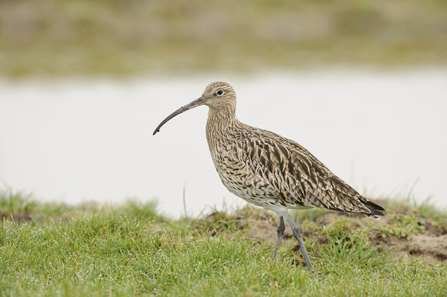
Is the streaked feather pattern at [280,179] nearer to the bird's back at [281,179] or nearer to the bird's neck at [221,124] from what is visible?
the bird's back at [281,179]

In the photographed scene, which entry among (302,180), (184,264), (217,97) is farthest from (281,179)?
(184,264)

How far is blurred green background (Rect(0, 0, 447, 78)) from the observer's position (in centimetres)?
1823

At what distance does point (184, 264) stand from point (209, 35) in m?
18.2

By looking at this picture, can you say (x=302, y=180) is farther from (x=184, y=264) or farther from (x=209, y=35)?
(x=209, y=35)

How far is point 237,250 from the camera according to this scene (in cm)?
472

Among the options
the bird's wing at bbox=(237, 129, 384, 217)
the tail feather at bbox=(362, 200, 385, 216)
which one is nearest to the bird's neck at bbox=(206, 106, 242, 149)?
the bird's wing at bbox=(237, 129, 384, 217)

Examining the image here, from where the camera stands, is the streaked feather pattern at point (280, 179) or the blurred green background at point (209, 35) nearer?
the streaked feather pattern at point (280, 179)

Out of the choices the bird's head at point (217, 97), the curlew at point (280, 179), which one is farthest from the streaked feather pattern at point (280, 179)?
the bird's head at point (217, 97)

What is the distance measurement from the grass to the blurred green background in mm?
12460

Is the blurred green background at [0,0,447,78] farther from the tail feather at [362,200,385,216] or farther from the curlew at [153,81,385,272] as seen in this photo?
the tail feather at [362,200,385,216]

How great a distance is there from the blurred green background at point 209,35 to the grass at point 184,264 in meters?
12.5

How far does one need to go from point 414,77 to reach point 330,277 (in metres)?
13.9

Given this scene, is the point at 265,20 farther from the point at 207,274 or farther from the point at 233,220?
the point at 207,274

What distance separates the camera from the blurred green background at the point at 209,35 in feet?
59.8
